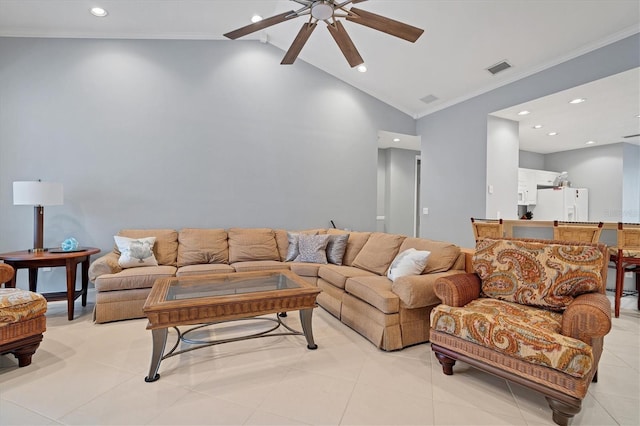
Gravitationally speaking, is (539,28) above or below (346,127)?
above

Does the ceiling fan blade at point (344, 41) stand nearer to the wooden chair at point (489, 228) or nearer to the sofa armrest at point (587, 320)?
the sofa armrest at point (587, 320)

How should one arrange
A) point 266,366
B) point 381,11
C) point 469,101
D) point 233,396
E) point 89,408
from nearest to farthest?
point 89,408
point 233,396
point 266,366
point 381,11
point 469,101

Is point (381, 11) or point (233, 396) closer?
point (233, 396)

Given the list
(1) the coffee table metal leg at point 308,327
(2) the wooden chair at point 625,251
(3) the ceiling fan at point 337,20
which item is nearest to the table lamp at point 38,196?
(3) the ceiling fan at point 337,20

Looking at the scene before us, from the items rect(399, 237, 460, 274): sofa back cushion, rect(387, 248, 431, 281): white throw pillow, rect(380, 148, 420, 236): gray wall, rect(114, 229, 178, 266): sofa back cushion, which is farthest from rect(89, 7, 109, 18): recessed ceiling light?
rect(380, 148, 420, 236): gray wall

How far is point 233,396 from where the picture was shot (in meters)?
1.91

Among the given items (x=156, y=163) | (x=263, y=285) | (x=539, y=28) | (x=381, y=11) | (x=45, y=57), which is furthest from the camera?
(x=156, y=163)

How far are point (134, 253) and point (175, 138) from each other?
5.43 ft

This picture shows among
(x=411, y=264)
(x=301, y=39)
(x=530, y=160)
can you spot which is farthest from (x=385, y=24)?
(x=530, y=160)

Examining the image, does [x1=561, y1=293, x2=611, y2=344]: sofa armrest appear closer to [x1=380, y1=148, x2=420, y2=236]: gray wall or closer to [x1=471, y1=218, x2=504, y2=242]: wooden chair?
[x1=471, y1=218, x2=504, y2=242]: wooden chair

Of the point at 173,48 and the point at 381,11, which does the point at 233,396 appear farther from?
the point at 173,48

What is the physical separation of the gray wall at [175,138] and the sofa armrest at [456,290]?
9.41 feet

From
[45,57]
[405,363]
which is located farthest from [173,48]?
[405,363]

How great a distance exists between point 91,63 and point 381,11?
3603 millimetres
